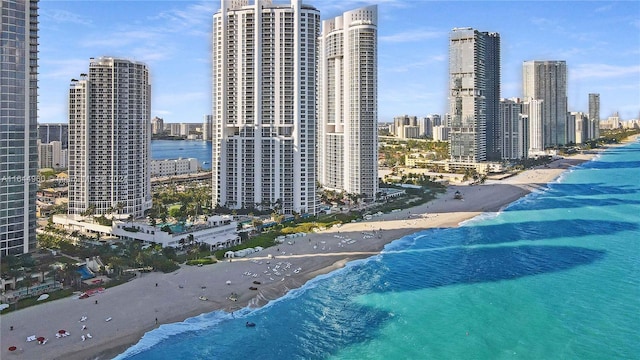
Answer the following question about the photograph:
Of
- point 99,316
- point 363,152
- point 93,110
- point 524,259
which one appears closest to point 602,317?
point 524,259

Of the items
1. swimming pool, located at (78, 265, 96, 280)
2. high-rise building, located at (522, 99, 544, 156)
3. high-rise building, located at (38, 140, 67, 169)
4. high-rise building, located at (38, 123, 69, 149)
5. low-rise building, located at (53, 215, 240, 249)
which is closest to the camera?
swimming pool, located at (78, 265, 96, 280)

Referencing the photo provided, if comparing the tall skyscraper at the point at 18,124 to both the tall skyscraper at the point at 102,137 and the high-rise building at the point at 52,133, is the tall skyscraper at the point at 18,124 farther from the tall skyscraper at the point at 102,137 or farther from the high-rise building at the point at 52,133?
the high-rise building at the point at 52,133

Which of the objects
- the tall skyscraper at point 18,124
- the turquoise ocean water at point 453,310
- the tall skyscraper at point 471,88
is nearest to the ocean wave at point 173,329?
the turquoise ocean water at point 453,310

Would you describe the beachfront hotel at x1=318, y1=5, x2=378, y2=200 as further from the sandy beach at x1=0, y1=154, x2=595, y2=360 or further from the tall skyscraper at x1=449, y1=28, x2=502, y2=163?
the tall skyscraper at x1=449, y1=28, x2=502, y2=163

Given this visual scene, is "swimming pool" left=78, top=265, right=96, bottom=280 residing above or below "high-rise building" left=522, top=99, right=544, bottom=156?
below

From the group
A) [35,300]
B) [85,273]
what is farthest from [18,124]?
[35,300]

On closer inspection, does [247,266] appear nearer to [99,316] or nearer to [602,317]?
[99,316]

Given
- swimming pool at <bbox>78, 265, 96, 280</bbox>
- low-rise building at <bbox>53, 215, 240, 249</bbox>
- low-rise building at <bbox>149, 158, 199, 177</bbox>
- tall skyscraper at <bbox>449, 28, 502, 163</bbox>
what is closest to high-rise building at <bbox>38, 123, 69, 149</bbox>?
low-rise building at <bbox>149, 158, 199, 177</bbox>
